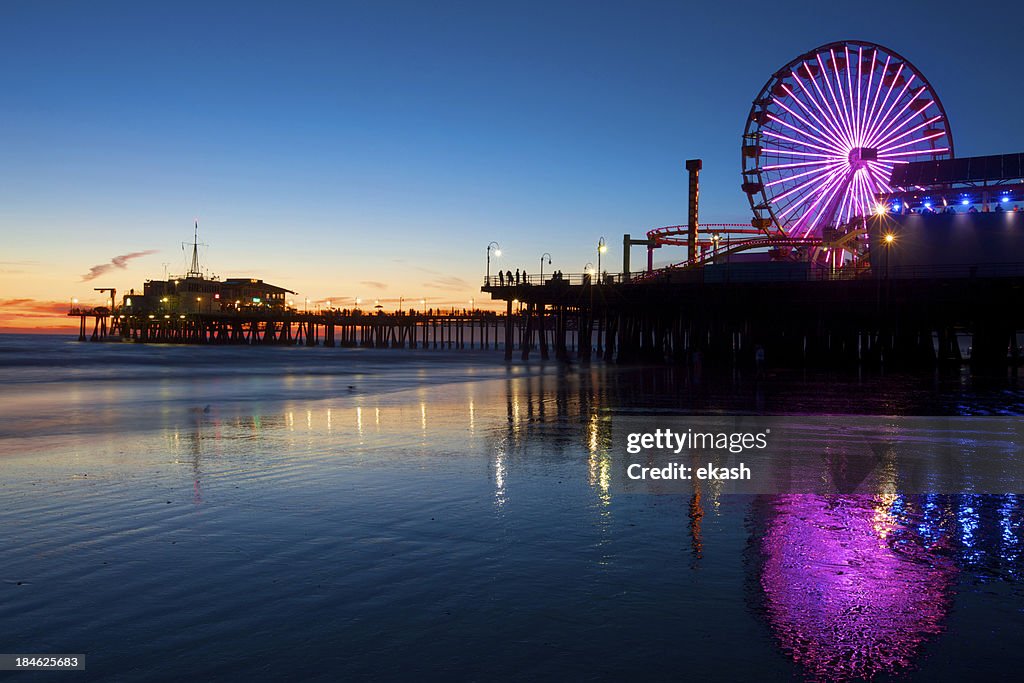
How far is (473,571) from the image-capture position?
7434 millimetres

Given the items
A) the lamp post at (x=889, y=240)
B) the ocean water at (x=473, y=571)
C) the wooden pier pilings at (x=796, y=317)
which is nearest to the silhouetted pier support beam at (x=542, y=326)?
the wooden pier pilings at (x=796, y=317)

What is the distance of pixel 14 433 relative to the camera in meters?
18.2

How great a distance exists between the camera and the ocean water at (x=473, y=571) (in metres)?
5.60

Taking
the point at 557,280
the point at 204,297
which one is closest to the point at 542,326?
the point at 557,280

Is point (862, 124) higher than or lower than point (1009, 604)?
higher

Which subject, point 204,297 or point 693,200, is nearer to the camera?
point 693,200

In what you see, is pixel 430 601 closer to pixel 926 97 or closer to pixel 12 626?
pixel 12 626

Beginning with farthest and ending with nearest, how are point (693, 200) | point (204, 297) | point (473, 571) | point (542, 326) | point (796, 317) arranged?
point (204, 297)
point (693, 200)
point (542, 326)
point (796, 317)
point (473, 571)

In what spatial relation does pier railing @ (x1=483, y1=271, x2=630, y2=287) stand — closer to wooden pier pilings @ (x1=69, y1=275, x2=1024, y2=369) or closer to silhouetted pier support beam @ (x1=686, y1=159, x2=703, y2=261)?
wooden pier pilings @ (x1=69, y1=275, x2=1024, y2=369)

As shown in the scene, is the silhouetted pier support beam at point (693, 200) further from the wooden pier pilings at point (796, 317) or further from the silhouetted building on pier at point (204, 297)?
the silhouetted building on pier at point (204, 297)

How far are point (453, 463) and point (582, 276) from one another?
44.9m

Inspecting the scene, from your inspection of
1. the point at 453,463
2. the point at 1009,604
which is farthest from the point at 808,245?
the point at 1009,604

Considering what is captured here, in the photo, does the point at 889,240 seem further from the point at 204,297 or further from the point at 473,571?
the point at 204,297

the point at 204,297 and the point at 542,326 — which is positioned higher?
the point at 204,297
